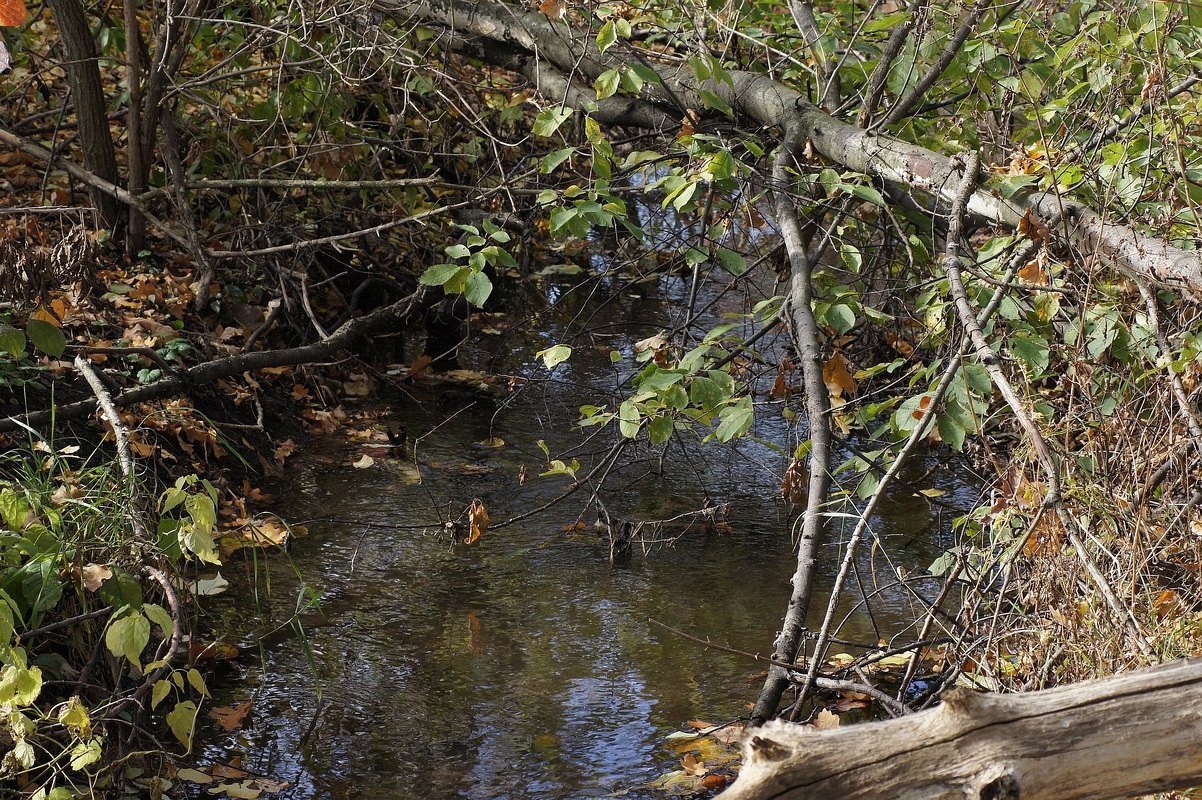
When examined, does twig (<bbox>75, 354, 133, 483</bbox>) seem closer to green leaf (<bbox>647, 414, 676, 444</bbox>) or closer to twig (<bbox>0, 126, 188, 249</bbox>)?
twig (<bbox>0, 126, 188, 249</bbox>)

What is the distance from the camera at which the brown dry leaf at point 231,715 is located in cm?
339

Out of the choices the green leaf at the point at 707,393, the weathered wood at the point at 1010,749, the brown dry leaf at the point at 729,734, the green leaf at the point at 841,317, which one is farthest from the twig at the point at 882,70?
the weathered wood at the point at 1010,749

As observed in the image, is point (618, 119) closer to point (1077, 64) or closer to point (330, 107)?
point (330, 107)

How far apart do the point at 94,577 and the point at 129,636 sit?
19.9 inches

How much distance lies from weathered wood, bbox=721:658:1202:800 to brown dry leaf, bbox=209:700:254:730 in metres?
2.13

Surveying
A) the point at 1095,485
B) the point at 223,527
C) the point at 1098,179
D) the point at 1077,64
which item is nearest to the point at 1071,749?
the point at 1095,485

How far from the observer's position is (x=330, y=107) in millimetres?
5891

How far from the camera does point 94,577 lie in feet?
9.77

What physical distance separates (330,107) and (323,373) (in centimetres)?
148

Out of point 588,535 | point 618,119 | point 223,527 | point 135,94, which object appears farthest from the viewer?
point 618,119

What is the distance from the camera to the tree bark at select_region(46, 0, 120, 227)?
16.7 ft

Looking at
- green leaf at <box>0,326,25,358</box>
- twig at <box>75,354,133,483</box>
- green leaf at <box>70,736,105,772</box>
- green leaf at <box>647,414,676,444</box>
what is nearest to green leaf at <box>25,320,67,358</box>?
green leaf at <box>0,326,25,358</box>

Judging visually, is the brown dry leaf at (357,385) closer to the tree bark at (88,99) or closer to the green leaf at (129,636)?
the tree bark at (88,99)

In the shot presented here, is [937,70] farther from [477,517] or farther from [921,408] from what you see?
[477,517]
